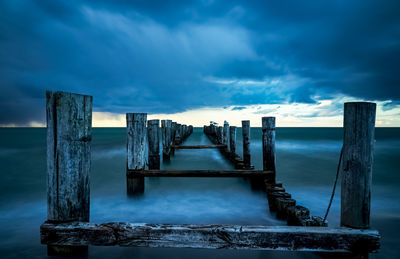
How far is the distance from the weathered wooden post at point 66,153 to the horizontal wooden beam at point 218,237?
176 mm

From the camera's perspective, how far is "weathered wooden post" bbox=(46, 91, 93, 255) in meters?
2.29

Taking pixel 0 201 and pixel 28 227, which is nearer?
pixel 28 227

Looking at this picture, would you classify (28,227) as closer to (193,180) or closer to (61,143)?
(61,143)

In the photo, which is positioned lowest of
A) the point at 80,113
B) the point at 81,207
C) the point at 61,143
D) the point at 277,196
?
the point at 277,196

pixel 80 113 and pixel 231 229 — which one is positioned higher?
pixel 80 113

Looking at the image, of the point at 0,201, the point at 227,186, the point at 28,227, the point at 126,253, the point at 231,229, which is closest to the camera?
the point at 231,229

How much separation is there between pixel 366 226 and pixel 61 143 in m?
3.01

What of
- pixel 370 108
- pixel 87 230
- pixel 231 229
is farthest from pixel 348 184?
pixel 87 230

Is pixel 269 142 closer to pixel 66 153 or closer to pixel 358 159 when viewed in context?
pixel 358 159

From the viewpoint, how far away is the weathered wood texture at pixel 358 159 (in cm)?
221

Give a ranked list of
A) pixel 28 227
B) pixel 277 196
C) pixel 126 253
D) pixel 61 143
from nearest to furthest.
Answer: pixel 61 143, pixel 126 253, pixel 28 227, pixel 277 196

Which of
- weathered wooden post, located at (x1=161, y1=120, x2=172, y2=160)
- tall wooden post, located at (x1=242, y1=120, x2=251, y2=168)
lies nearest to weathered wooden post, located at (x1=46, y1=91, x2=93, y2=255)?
tall wooden post, located at (x1=242, y1=120, x2=251, y2=168)

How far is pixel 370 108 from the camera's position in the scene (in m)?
2.21

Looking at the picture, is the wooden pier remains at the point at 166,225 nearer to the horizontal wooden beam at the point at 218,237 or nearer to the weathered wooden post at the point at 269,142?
the horizontal wooden beam at the point at 218,237
